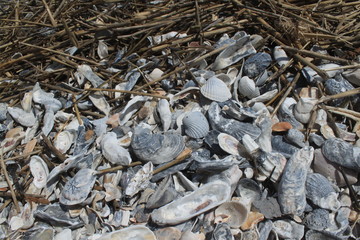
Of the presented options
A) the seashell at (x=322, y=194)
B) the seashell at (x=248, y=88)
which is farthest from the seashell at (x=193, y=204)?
the seashell at (x=248, y=88)

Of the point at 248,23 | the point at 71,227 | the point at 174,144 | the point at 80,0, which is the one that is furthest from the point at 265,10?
the point at 71,227

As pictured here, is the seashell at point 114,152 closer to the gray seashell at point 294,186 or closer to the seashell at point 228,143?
the seashell at point 228,143

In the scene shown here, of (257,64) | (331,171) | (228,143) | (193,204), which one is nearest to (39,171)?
(193,204)

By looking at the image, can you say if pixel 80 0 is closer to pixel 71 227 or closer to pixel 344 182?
pixel 71 227

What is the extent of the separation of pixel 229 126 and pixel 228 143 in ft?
0.37

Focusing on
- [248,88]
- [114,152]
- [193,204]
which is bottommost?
[193,204]

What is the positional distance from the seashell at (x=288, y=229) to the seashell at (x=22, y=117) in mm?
1489

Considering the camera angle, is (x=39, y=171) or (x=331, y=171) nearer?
(x=331, y=171)

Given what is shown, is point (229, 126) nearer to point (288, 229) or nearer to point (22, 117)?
point (288, 229)

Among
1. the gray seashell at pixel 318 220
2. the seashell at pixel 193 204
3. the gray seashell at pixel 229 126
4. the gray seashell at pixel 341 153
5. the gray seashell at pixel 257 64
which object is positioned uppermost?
the gray seashell at pixel 257 64

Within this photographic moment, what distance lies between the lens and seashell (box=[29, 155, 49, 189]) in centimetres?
175

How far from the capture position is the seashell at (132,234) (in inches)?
59.3

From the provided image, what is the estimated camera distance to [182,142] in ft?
5.81

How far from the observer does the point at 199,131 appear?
1788 millimetres
